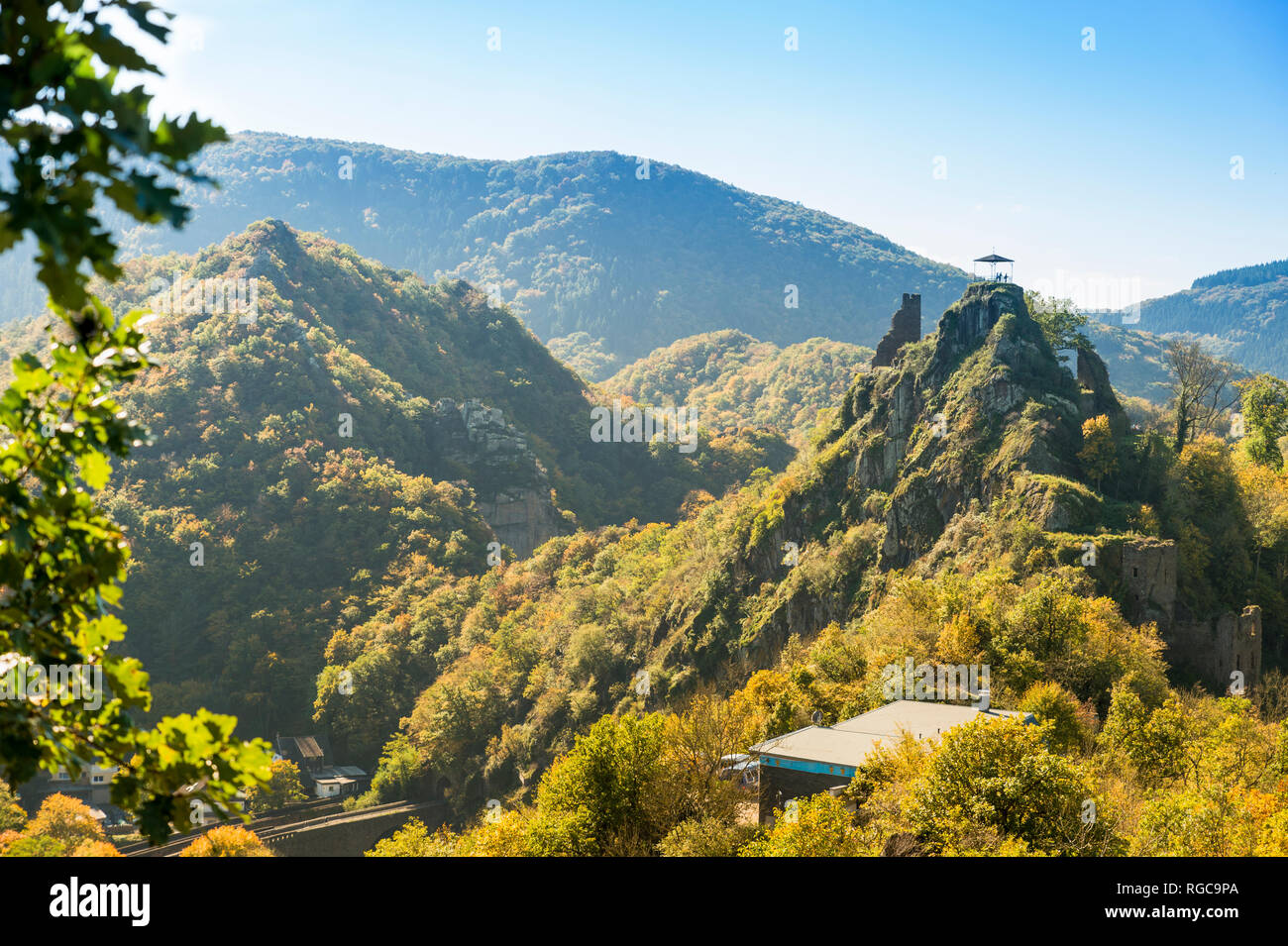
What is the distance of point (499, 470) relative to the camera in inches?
5212

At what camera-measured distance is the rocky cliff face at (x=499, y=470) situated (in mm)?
127125

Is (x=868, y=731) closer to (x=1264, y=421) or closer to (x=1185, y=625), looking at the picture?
(x=1185, y=625)

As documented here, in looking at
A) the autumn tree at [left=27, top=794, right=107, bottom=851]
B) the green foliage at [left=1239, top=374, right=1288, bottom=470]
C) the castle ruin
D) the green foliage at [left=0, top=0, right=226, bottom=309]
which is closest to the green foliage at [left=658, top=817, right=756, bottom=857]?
the green foliage at [left=0, top=0, right=226, bottom=309]

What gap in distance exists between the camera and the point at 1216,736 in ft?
97.1

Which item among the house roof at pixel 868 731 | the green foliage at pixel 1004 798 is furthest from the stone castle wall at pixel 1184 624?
the green foliage at pixel 1004 798

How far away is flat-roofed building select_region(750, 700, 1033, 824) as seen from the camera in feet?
86.0

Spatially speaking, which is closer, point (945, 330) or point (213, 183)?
point (213, 183)

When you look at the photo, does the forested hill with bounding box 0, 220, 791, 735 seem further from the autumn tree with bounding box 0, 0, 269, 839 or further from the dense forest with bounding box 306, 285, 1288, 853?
the autumn tree with bounding box 0, 0, 269, 839

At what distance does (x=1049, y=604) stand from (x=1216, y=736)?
25.2ft

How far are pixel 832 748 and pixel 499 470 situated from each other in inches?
4250

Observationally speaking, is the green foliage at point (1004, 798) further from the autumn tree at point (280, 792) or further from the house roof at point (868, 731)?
the autumn tree at point (280, 792)
